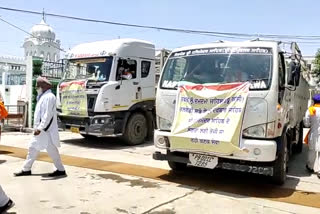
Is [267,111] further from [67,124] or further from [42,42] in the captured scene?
[42,42]

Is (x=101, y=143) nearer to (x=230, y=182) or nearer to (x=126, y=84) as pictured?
(x=126, y=84)

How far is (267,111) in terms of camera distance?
568 cm

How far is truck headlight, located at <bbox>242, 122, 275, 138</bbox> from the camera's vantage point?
570 centimetres

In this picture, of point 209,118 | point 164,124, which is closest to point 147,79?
point 164,124

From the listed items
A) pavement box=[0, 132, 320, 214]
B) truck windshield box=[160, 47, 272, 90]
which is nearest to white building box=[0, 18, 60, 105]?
pavement box=[0, 132, 320, 214]

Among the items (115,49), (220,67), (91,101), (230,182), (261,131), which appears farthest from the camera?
(115,49)

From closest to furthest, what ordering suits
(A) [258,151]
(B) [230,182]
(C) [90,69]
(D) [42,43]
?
1. (A) [258,151]
2. (B) [230,182]
3. (C) [90,69]
4. (D) [42,43]

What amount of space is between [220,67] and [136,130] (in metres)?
5.07

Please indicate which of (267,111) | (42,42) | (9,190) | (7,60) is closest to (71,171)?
(9,190)

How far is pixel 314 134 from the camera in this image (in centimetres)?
732

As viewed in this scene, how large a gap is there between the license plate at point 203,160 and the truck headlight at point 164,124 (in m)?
0.66

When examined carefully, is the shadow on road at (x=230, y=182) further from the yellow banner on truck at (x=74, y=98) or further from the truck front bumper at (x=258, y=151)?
the yellow banner on truck at (x=74, y=98)

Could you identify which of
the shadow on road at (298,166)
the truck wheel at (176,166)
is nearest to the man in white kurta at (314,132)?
the shadow on road at (298,166)

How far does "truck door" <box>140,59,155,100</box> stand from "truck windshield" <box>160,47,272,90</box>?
13.2 ft
